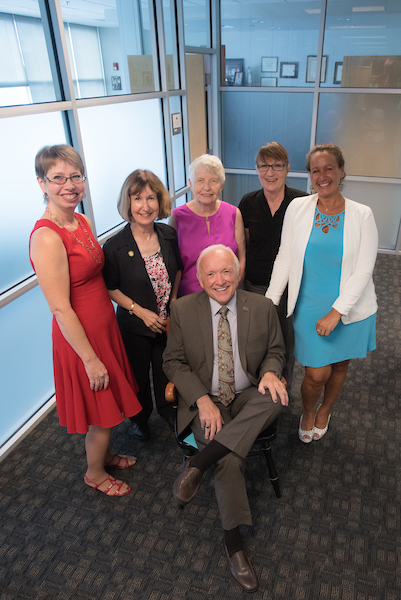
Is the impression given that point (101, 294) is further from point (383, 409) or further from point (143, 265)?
point (383, 409)

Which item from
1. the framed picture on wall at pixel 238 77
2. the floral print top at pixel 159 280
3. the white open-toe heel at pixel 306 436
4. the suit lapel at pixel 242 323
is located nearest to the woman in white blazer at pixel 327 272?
the white open-toe heel at pixel 306 436

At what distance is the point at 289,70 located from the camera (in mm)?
5129

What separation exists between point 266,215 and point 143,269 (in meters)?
0.93

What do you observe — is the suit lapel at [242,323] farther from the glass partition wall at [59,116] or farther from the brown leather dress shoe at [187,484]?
the glass partition wall at [59,116]

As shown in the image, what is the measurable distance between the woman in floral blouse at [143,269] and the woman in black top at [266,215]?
0.56 m

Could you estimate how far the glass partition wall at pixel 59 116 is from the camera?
97.3 inches

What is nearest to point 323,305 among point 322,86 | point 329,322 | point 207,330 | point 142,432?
point 329,322

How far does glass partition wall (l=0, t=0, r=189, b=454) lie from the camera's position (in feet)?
8.11

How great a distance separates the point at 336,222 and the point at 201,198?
2.68 ft

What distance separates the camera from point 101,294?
2.13 m

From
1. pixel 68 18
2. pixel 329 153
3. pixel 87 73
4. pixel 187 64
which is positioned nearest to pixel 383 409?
pixel 329 153

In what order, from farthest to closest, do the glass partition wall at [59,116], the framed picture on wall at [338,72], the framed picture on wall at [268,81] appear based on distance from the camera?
the framed picture on wall at [268,81] < the framed picture on wall at [338,72] < the glass partition wall at [59,116]

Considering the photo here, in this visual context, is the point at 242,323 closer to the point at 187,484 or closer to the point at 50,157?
the point at 187,484

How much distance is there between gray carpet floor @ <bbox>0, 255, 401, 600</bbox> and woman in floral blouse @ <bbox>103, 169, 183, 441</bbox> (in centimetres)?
55
